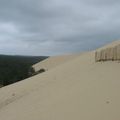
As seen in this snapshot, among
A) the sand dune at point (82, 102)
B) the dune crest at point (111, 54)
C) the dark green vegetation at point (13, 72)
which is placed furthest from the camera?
the dark green vegetation at point (13, 72)

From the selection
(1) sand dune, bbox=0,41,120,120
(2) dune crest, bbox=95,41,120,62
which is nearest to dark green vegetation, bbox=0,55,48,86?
(2) dune crest, bbox=95,41,120,62

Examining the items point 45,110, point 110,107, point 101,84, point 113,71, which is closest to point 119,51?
point 113,71

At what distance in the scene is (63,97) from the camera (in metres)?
11.6

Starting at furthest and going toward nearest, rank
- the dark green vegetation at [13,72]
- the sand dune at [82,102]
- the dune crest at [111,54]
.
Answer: the dark green vegetation at [13,72], the dune crest at [111,54], the sand dune at [82,102]

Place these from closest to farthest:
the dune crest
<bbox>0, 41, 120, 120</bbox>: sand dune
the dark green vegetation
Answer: <bbox>0, 41, 120, 120</bbox>: sand dune → the dune crest → the dark green vegetation

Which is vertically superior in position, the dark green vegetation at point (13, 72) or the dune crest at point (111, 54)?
the dune crest at point (111, 54)

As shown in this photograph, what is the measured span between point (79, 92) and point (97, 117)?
3104mm

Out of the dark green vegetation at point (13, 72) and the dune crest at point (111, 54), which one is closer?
the dune crest at point (111, 54)

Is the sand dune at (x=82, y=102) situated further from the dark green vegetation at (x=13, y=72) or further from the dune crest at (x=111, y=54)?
the dark green vegetation at (x=13, y=72)

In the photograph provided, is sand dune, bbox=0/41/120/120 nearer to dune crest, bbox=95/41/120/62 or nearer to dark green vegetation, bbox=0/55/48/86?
dune crest, bbox=95/41/120/62

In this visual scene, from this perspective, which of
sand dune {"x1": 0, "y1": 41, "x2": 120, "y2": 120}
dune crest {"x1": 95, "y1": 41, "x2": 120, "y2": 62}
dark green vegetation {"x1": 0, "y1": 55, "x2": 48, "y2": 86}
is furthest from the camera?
dark green vegetation {"x1": 0, "y1": 55, "x2": 48, "y2": 86}

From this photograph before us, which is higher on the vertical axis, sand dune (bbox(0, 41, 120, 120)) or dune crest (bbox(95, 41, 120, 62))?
dune crest (bbox(95, 41, 120, 62))

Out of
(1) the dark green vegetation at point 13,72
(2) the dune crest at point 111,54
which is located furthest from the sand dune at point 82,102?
(1) the dark green vegetation at point 13,72

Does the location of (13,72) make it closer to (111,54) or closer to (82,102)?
(111,54)
